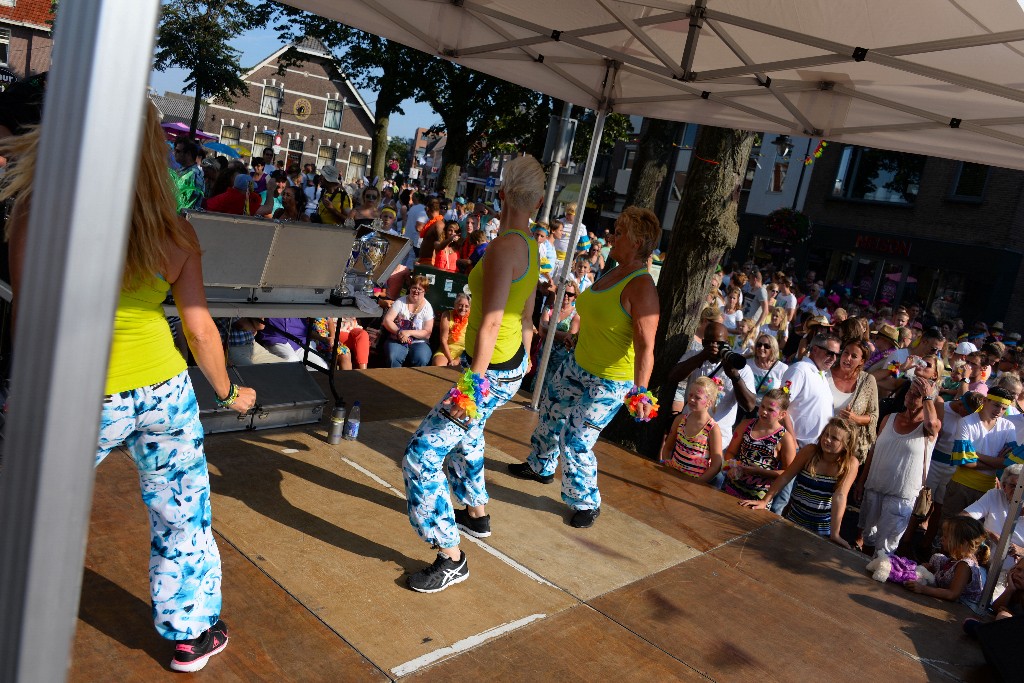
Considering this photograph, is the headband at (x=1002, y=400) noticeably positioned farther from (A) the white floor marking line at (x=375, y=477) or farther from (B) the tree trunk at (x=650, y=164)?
(B) the tree trunk at (x=650, y=164)

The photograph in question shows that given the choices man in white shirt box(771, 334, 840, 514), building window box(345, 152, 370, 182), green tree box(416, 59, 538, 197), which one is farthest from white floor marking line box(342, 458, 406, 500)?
building window box(345, 152, 370, 182)

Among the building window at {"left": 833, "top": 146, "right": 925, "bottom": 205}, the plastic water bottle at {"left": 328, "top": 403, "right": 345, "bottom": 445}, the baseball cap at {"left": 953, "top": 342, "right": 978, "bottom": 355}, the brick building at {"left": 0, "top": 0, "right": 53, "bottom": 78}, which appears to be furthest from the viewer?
the brick building at {"left": 0, "top": 0, "right": 53, "bottom": 78}

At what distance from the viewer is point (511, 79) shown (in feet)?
20.3

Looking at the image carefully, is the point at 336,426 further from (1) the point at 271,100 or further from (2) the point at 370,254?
(1) the point at 271,100

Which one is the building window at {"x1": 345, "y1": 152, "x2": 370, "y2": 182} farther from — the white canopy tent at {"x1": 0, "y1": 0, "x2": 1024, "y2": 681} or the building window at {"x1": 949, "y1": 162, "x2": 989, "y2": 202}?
the white canopy tent at {"x1": 0, "y1": 0, "x2": 1024, "y2": 681}

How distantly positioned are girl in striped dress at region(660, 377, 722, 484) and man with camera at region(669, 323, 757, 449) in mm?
223

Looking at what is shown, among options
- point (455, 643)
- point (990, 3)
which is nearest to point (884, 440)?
point (990, 3)

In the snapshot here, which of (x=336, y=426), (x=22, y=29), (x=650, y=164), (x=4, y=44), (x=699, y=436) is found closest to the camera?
(x=336, y=426)

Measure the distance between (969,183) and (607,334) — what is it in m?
22.3

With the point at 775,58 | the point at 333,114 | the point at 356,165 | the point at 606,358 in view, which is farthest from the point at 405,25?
the point at 356,165

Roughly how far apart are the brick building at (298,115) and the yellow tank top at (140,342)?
185 feet

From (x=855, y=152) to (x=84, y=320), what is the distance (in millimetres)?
28289

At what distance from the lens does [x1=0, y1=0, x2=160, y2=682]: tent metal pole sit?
2.91 ft

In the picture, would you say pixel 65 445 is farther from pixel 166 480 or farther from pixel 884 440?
pixel 884 440
